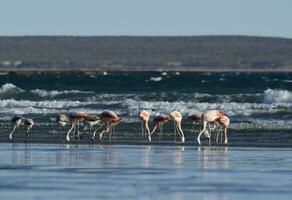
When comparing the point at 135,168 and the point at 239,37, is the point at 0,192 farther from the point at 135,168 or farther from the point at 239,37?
the point at 239,37

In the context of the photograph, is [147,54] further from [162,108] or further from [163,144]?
[163,144]

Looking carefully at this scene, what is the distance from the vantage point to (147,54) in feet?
519

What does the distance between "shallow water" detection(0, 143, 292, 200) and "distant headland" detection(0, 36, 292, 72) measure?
392ft

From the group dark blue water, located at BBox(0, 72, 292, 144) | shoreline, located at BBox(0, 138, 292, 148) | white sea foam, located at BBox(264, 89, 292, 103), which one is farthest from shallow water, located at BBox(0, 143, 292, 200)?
white sea foam, located at BBox(264, 89, 292, 103)

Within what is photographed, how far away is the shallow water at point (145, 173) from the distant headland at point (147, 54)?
119 meters

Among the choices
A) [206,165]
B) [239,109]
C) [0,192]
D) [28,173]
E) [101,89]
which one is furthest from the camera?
[101,89]

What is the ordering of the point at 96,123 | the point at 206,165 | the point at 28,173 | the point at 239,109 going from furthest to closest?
1. the point at 239,109
2. the point at 96,123
3. the point at 206,165
4. the point at 28,173

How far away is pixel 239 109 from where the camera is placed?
4697 cm

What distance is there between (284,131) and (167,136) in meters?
3.33

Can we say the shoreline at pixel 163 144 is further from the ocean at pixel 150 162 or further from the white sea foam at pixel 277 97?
the white sea foam at pixel 277 97

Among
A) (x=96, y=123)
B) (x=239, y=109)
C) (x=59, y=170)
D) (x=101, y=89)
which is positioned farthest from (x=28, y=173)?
(x=101, y=89)

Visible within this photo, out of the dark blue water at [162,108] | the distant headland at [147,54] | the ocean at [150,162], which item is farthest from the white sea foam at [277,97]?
the distant headland at [147,54]

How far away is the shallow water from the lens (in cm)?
1911

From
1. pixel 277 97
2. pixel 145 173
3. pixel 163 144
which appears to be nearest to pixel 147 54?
pixel 277 97
